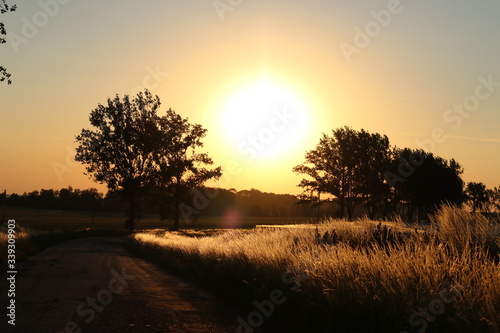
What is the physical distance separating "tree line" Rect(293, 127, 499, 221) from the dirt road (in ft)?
159

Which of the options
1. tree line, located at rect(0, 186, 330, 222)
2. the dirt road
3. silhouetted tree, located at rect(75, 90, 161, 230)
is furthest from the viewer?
tree line, located at rect(0, 186, 330, 222)

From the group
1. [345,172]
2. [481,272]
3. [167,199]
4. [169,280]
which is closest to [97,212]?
[167,199]

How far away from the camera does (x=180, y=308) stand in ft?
36.6

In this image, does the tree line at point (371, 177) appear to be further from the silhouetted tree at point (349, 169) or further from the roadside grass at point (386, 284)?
the roadside grass at point (386, 284)

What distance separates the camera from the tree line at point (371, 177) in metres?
63.2

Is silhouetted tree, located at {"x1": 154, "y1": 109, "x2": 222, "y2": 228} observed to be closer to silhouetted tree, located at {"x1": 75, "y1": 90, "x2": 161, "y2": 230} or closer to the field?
silhouetted tree, located at {"x1": 75, "y1": 90, "x2": 161, "y2": 230}

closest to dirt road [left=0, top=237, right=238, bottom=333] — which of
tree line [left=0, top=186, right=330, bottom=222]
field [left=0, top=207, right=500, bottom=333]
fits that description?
field [left=0, top=207, right=500, bottom=333]

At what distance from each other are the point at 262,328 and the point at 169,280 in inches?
319

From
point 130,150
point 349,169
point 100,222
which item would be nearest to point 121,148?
point 130,150

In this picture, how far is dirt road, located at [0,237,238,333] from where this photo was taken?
29.3 feet

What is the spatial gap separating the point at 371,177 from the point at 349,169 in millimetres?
3119

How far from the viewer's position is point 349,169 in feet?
210

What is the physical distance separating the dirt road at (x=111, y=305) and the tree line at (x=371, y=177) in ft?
159

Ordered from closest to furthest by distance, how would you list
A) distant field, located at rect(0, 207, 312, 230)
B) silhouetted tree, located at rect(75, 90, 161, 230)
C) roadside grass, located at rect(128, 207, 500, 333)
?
1. roadside grass, located at rect(128, 207, 500, 333)
2. silhouetted tree, located at rect(75, 90, 161, 230)
3. distant field, located at rect(0, 207, 312, 230)
